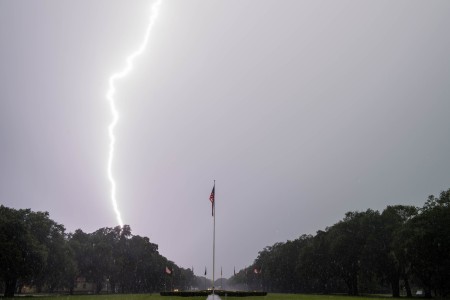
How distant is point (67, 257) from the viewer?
72.8 metres

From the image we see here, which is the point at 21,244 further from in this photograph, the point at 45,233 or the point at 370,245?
the point at 370,245

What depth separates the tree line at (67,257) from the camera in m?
56.2

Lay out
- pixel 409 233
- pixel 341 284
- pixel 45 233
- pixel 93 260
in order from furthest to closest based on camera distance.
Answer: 1. pixel 341 284
2. pixel 93 260
3. pixel 45 233
4. pixel 409 233

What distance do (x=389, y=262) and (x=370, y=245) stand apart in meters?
4.20

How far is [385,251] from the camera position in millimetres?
72875

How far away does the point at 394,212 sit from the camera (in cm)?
7519

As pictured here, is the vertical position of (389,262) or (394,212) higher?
(394,212)

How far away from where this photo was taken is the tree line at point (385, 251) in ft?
184

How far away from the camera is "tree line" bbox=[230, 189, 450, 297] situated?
5609 centimetres

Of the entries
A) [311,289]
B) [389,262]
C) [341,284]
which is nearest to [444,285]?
[389,262]

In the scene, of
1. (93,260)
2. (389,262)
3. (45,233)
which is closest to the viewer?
(45,233)

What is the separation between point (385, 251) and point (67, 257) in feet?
187

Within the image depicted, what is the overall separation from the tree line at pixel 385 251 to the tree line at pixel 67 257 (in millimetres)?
36462

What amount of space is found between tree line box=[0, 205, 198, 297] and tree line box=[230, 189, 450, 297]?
3646 centimetres
